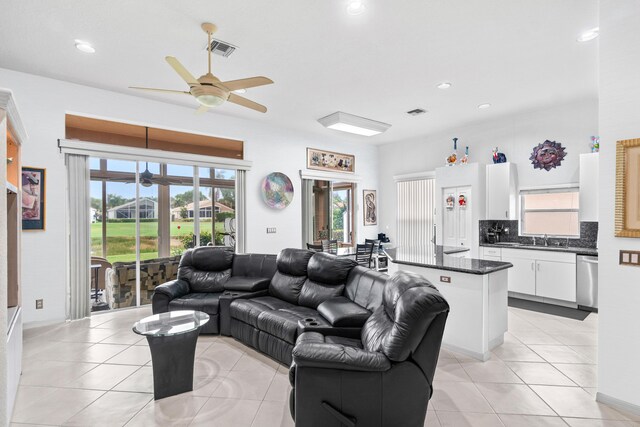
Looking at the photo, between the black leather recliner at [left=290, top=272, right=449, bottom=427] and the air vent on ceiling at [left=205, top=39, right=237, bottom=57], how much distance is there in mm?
3040

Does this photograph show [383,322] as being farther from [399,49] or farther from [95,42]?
[95,42]

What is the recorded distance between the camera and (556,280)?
16.1 feet

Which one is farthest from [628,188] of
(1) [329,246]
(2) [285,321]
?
(1) [329,246]

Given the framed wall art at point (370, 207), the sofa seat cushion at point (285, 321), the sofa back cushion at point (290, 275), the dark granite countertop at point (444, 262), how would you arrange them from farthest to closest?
the framed wall art at point (370, 207), the sofa back cushion at point (290, 275), the dark granite countertop at point (444, 262), the sofa seat cushion at point (285, 321)

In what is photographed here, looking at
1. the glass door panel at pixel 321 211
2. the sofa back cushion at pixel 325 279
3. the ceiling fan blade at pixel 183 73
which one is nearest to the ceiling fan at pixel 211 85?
the ceiling fan blade at pixel 183 73

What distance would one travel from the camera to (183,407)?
2441 millimetres

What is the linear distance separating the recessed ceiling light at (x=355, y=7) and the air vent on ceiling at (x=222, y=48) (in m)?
1.32

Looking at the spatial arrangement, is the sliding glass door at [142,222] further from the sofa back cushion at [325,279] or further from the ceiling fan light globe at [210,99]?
the sofa back cushion at [325,279]

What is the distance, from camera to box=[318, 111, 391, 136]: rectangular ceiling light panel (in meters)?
5.59

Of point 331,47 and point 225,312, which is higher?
point 331,47

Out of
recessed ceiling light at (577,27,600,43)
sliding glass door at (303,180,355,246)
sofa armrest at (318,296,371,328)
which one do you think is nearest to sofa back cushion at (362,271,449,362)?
sofa armrest at (318,296,371,328)

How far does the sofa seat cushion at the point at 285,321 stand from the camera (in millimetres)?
3008

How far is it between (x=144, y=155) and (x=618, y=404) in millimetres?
5938

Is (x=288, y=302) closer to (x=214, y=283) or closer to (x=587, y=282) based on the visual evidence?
(x=214, y=283)
